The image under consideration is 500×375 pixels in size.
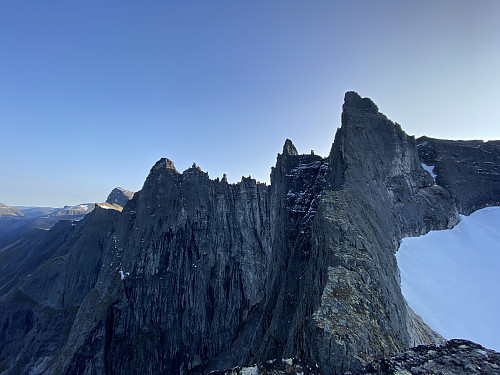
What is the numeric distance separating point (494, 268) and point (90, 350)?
7708cm

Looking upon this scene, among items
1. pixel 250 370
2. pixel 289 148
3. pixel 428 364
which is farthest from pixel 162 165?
pixel 428 364

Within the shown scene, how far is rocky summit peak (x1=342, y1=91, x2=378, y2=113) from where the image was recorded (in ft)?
123

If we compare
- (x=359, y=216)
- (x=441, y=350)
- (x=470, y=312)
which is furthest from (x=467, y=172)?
(x=441, y=350)

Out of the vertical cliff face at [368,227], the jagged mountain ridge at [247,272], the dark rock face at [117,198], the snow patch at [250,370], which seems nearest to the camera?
the snow patch at [250,370]

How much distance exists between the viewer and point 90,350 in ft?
189

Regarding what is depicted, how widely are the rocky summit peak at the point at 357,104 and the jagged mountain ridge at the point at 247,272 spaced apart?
0.37 meters

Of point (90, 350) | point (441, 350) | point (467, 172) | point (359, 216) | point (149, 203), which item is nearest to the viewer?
point (441, 350)

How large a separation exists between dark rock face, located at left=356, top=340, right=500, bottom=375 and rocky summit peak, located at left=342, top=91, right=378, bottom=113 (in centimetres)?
3371

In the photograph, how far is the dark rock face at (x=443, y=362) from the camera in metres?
8.01

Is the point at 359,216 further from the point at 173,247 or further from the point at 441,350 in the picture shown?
the point at 173,247

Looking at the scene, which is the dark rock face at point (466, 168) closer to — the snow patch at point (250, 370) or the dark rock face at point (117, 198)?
the snow patch at point (250, 370)

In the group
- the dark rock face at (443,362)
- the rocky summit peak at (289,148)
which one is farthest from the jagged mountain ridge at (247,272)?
the dark rock face at (443,362)

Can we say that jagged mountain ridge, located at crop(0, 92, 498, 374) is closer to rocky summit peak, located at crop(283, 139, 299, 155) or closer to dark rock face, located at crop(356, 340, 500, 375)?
rocky summit peak, located at crop(283, 139, 299, 155)

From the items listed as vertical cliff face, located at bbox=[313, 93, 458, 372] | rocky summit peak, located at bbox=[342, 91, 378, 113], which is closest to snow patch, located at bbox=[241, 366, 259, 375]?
vertical cliff face, located at bbox=[313, 93, 458, 372]
